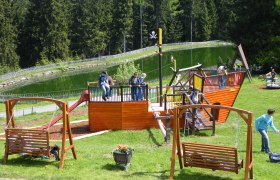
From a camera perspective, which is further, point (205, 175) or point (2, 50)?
point (2, 50)

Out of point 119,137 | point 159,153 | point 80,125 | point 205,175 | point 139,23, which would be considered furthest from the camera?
point 139,23

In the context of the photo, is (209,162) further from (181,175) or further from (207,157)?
(181,175)

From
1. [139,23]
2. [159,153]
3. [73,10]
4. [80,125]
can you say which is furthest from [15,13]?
[159,153]

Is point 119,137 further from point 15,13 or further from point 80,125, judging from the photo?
point 15,13

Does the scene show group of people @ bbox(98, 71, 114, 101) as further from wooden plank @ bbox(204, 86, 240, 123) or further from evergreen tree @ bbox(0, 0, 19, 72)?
evergreen tree @ bbox(0, 0, 19, 72)

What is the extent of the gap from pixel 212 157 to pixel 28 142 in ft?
17.4

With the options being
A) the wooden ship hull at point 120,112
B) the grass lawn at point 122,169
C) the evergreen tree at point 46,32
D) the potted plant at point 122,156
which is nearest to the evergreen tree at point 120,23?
the evergreen tree at point 46,32

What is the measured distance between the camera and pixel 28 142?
38.1 ft

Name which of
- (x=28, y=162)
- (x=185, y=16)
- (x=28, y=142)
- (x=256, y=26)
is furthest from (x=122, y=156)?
(x=185, y=16)

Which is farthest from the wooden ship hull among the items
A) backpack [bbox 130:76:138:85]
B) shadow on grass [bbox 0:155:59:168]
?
shadow on grass [bbox 0:155:59:168]

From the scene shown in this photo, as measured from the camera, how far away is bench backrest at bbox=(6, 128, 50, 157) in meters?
11.5

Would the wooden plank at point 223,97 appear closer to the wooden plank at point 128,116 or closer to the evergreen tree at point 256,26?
the wooden plank at point 128,116

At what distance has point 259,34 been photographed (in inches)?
1715

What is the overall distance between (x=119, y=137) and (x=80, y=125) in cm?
408
